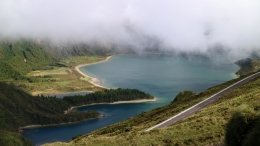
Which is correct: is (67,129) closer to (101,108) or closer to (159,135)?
(101,108)

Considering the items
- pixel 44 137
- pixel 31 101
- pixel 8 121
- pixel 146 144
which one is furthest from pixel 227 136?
pixel 31 101

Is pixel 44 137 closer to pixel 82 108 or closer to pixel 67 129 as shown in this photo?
pixel 67 129

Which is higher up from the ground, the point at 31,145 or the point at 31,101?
the point at 31,101

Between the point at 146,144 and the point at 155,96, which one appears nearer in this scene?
the point at 146,144

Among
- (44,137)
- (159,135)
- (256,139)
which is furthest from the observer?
(44,137)

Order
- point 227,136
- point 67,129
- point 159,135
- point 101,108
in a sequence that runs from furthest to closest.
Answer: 1. point 101,108
2. point 67,129
3. point 159,135
4. point 227,136

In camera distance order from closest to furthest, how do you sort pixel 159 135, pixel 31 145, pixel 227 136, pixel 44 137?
Result: pixel 227 136
pixel 159 135
pixel 31 145
pixel 44 137

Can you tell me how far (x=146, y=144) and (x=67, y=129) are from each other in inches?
5114

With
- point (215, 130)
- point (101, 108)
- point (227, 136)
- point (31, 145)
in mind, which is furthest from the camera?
point (101, 108)

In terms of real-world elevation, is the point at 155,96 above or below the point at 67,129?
above

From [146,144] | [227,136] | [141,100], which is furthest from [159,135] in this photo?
[141,100]

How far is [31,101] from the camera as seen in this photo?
638 ft

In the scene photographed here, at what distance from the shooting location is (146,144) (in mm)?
28266

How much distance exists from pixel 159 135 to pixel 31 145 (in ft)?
360
